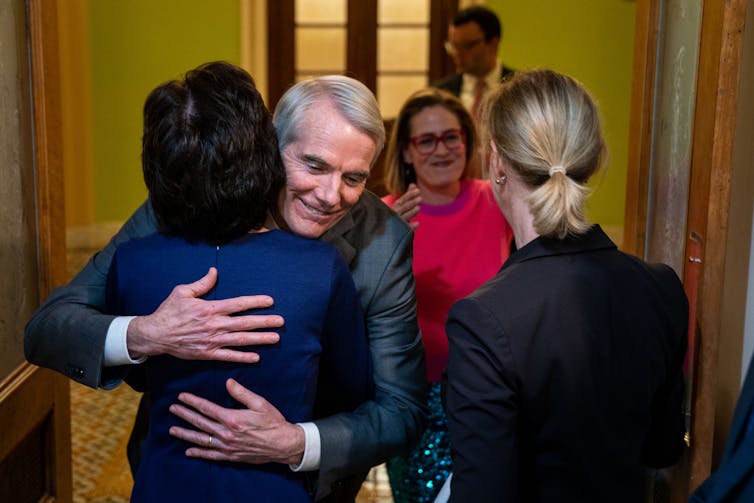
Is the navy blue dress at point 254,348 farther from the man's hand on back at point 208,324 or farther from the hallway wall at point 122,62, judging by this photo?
the hallway wall at point 122,62

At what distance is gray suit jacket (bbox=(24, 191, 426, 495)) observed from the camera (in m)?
1.80

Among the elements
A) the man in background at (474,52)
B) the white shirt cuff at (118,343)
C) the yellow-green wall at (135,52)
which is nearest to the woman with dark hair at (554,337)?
the white shirt cuff at (118,343)

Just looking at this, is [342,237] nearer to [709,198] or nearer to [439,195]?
[709,198]

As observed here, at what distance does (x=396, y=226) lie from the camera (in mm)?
2086

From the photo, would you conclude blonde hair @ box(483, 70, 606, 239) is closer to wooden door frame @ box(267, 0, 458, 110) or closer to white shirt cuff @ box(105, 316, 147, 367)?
white shirt cuff @ box(105, 316, 147, 367)

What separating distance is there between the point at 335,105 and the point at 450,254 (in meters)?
1.16

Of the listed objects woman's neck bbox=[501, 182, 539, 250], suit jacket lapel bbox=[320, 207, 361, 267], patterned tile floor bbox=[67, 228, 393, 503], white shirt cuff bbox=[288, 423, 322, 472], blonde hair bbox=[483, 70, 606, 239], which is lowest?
patterned tile floor bbox=[67, 228, 393, 503]

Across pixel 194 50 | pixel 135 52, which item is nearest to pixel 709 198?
pixel 194 50

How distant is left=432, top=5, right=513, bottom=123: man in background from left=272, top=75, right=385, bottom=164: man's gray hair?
3.50 metres

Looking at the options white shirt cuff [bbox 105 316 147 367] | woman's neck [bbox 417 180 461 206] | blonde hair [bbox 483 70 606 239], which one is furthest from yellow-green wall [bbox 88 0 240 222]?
blonde hair [bbox 483 70 606 239]

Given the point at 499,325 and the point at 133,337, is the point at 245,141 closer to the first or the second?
the point at 133,337

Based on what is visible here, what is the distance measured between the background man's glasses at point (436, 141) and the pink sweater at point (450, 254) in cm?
15

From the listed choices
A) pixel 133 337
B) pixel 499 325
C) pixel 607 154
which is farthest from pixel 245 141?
pixel 607 154

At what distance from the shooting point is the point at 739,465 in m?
1.28
